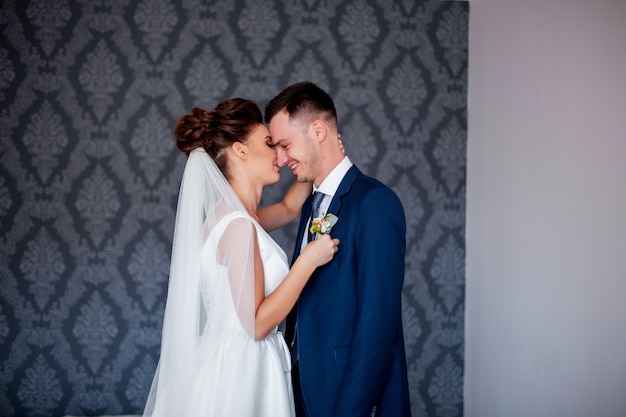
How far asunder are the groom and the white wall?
0.89 metres

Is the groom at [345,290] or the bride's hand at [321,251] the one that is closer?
the groom at [345,290]

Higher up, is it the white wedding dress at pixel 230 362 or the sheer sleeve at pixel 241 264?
the sheer sleeve at pixel 241 264

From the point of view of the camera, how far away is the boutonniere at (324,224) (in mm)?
2197

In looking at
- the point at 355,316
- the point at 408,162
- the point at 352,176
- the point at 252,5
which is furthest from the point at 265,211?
the point at 252,5

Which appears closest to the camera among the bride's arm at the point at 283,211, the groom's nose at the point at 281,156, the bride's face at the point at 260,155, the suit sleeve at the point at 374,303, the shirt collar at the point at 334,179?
the suit sleeve at the point at 374,303

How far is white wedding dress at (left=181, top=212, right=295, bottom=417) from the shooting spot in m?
2.23

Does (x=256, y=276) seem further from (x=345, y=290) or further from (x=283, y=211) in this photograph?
(x=283, y=211)

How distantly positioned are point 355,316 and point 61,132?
264 centimetres

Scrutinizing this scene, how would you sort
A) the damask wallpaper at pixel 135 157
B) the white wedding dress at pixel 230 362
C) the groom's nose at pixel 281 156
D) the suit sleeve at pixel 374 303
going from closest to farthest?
1. the suit sleeve at pixel 374 303
2. the white wedding dress at pixel 230 362
3. the groom's nose at pixel 281 156
4. the damask wallpaper at pixel 135 157

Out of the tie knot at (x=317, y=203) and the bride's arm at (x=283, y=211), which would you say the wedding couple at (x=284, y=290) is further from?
the bride's arm at (x=283, y=211)

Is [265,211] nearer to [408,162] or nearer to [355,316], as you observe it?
[355,316]

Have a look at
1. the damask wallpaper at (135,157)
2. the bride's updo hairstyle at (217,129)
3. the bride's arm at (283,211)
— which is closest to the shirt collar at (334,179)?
the bride's updo hairstyle at (217,129)

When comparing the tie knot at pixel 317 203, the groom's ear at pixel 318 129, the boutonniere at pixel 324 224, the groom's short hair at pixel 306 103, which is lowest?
the boutonniere at pixel 324 224

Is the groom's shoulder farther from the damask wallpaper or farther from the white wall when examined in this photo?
the damask wallpaper
